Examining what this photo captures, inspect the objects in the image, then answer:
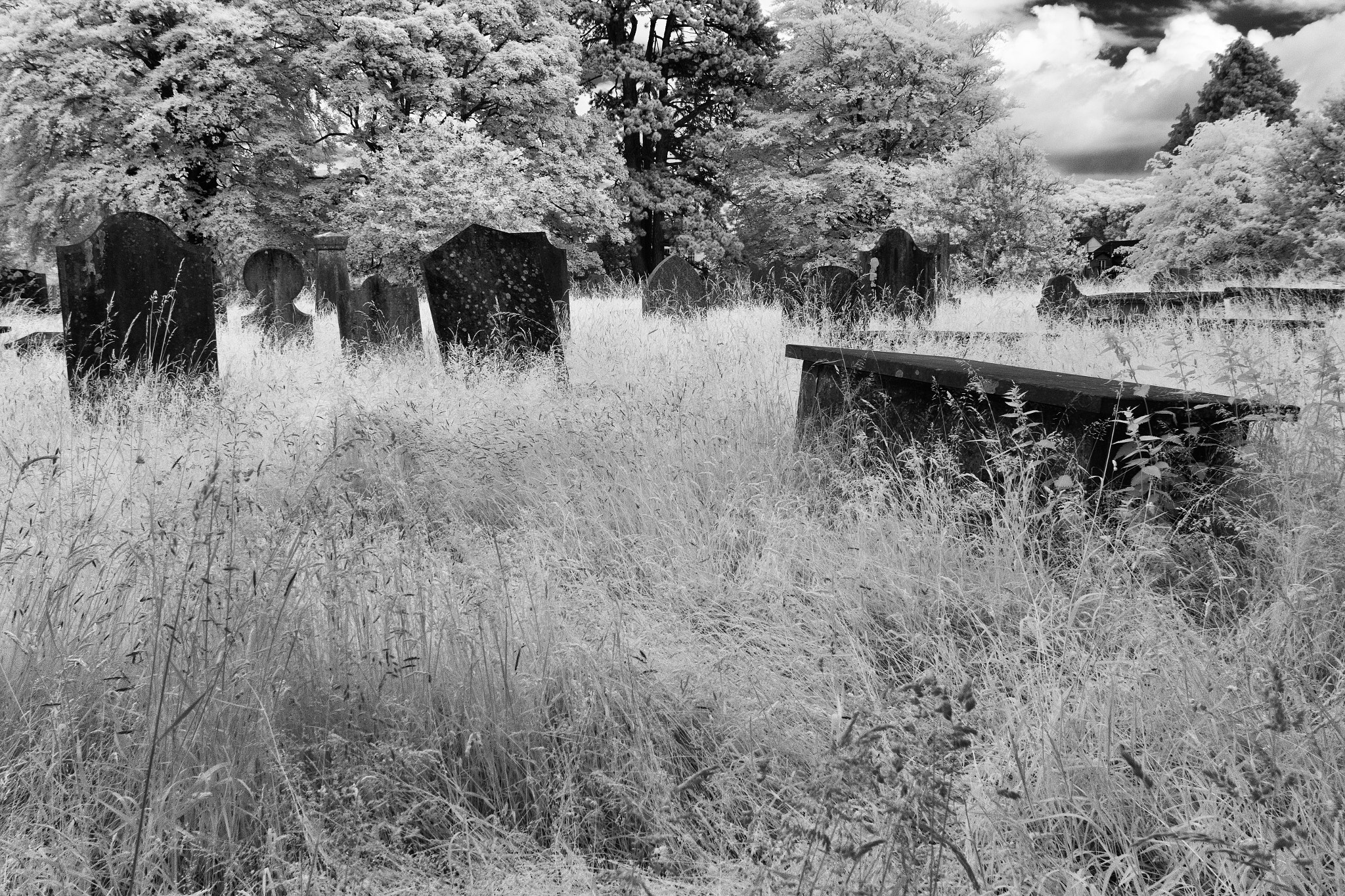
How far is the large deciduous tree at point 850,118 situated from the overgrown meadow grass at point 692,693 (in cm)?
2134

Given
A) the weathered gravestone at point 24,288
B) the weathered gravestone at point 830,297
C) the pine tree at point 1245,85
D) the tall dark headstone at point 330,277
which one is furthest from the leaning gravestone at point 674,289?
the pine tree at point 1245,85

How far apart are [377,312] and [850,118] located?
20134 millimetres

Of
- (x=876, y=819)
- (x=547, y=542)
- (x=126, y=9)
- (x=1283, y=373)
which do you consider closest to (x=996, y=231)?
(x=1283, y=373)

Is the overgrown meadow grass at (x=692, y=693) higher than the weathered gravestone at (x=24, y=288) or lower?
lower

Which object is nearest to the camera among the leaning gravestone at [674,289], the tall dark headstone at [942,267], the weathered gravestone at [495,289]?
the weathered gravestone at [495,289]

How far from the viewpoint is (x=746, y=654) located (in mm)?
2316

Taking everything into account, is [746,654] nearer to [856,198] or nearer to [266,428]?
[266,428]

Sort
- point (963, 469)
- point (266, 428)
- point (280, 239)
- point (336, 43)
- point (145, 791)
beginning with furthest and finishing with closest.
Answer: point (280, 239), point (336, 43), point (266, 428), point (963, 469), point (145, 791)

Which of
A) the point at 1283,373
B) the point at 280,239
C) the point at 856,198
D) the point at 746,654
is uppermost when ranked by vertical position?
the point at 856,198

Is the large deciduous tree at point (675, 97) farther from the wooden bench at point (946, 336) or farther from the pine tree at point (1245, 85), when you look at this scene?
the pine tree at point (1245, 85)

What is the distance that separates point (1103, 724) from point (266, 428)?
458 cm

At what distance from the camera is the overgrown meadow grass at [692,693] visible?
1.47 metres

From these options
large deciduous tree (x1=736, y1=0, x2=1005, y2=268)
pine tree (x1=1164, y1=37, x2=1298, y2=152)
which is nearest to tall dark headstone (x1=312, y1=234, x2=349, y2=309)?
large deciduous tree (x1=736, y1=0, x2=1005, y2=268)

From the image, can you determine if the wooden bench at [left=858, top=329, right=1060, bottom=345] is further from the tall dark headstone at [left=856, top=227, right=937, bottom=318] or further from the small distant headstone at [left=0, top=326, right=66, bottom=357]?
the small distant headstone at [left=0, top=326, right=66, bottom=357]
